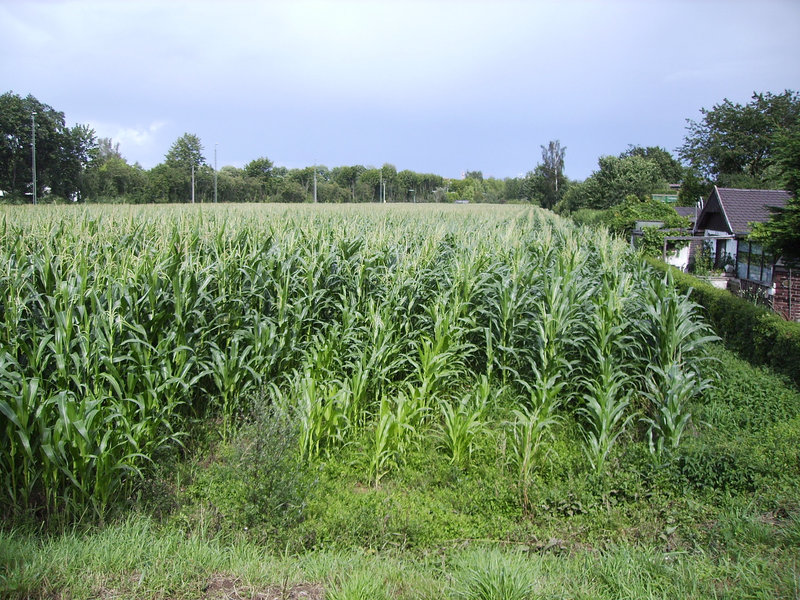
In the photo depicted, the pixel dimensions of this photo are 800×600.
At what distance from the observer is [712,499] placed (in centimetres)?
459

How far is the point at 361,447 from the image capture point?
5.07 metres

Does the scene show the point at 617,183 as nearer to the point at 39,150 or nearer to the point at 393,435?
the point at 39,150

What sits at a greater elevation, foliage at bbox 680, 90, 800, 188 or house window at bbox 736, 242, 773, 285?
foliage at bbox 680, 90, 800, 188

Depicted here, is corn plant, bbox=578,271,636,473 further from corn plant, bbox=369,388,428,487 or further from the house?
the house

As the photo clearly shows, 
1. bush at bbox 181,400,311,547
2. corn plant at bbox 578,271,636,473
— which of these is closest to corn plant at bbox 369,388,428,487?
bush at bbox 181,400,311,547

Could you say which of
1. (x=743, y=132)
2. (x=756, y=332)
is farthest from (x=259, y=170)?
(x=756, y=332)

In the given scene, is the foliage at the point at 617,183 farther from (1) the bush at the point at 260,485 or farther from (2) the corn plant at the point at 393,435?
(1) the bush at the point at 260,485

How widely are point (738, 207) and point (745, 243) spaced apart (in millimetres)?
3436

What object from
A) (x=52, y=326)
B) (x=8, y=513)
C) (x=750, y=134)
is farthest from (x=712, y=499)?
(x=750, y=134)

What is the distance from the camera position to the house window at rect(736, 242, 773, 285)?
19406 millimetres

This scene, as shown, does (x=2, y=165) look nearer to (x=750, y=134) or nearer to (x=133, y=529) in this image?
(x=133, y=529)

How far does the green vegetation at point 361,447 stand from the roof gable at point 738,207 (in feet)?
64.1

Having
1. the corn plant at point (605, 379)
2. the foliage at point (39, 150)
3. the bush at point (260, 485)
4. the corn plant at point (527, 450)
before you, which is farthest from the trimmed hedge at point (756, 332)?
the foliage at point (39, 150)

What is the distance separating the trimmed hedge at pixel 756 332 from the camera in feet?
25.5
